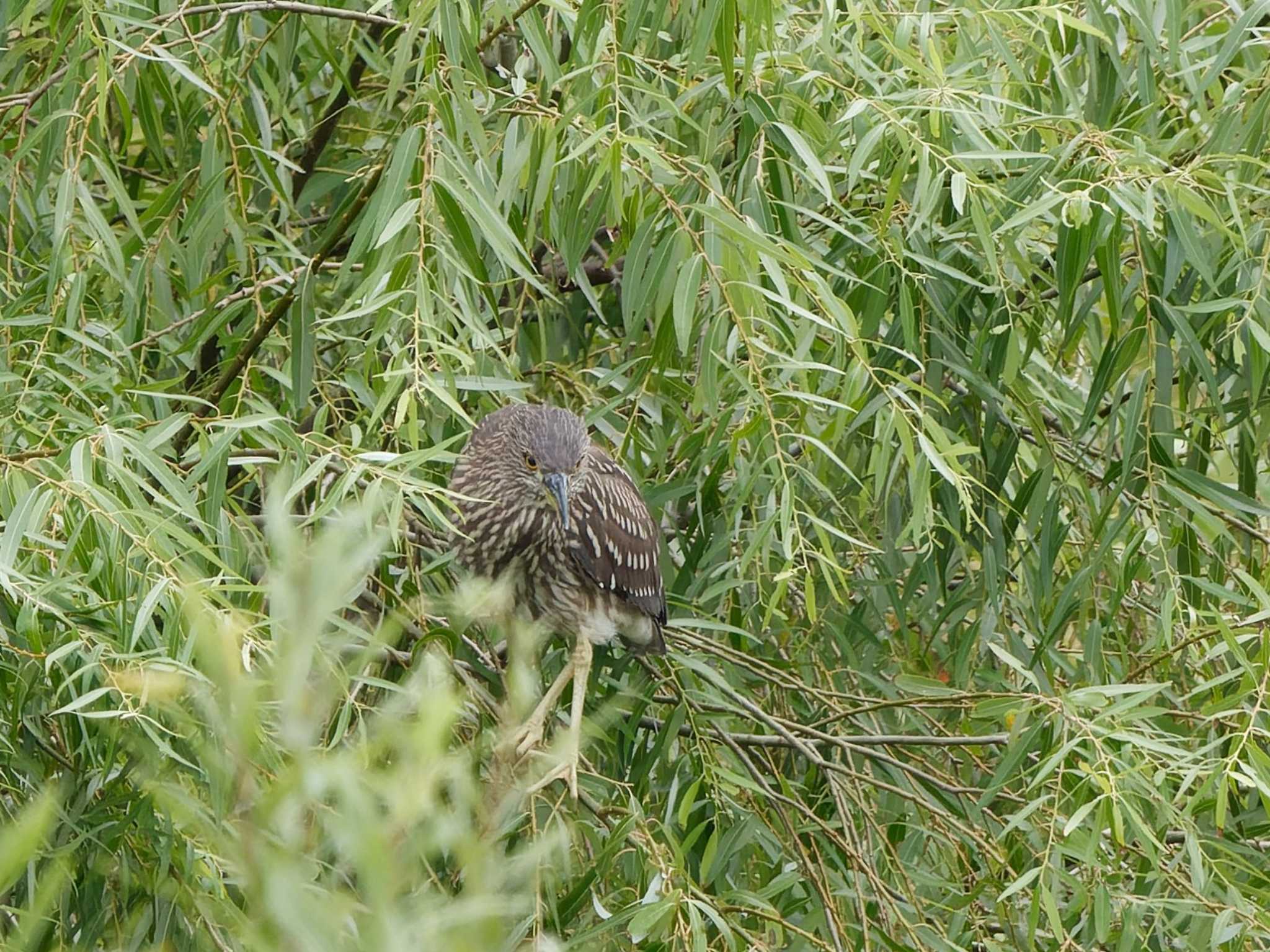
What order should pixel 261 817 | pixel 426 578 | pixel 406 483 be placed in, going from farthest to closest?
1. pixel 426 578
2. pixel 406 483
3. pixel 261 817

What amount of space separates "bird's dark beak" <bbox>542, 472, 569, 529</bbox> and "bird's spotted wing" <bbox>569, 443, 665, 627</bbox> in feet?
0.23

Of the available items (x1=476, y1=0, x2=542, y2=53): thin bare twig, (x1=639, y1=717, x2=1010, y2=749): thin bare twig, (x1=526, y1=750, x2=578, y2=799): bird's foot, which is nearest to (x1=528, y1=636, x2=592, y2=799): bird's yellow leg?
(x1=526, y1=750, x2=578, y2=799): bird's foot

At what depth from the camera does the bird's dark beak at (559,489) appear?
3031mm

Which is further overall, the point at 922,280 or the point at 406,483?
the point at 922,280

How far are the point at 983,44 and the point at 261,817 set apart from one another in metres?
2.56

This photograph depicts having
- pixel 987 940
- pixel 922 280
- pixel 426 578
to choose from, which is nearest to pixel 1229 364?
pixel 922 280

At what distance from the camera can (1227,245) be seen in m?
2.67

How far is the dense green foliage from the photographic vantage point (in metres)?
2.08

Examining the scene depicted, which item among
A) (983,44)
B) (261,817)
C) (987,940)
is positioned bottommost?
(987,940)

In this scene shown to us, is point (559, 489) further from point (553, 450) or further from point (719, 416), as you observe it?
point (719, 416)

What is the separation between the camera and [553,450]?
310cm

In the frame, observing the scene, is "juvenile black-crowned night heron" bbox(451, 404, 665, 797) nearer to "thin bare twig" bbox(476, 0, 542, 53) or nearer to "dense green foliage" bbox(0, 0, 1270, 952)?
"dense green foliage" bbox(0, 0, 1270, 952)

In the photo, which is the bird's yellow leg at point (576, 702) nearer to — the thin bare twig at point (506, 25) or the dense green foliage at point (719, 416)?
the dense green foliage at point (719, 416)

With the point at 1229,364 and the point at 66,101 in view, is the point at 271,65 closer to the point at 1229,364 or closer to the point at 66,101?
the point at 66,101
